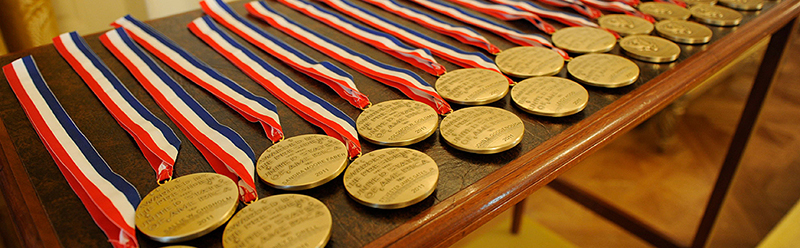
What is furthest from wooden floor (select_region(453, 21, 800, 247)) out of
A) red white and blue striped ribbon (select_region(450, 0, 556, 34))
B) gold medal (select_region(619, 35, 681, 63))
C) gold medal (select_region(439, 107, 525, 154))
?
gold medal (select_region(439, 107, 525, 154))

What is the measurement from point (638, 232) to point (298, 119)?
1223mm

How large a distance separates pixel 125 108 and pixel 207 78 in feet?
0.42

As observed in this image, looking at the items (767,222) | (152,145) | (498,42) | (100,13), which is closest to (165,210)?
(152,145)

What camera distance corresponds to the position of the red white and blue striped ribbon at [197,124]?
0.56 metres

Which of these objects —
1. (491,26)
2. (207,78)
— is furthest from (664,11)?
(207,78)

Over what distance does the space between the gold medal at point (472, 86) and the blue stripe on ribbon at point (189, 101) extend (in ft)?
0.91

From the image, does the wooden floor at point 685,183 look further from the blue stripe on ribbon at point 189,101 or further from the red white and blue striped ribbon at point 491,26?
the blue stripe on ribbon at point 189,101

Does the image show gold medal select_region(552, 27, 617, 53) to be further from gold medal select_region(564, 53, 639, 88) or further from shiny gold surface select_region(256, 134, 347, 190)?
shiny gold surface select_region(256, 134, 347, 190)

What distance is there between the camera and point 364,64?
82cm

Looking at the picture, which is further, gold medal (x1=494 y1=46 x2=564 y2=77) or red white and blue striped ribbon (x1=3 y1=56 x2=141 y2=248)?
gold medal (x1=494 y1=46 x2=564 y2=77)

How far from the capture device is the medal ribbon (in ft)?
2.89

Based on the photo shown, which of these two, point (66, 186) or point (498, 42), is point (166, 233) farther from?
point (498, 42)

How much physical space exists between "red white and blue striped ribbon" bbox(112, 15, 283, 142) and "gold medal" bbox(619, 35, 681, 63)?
587mm

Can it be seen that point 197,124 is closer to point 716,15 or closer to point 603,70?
point 603,70
